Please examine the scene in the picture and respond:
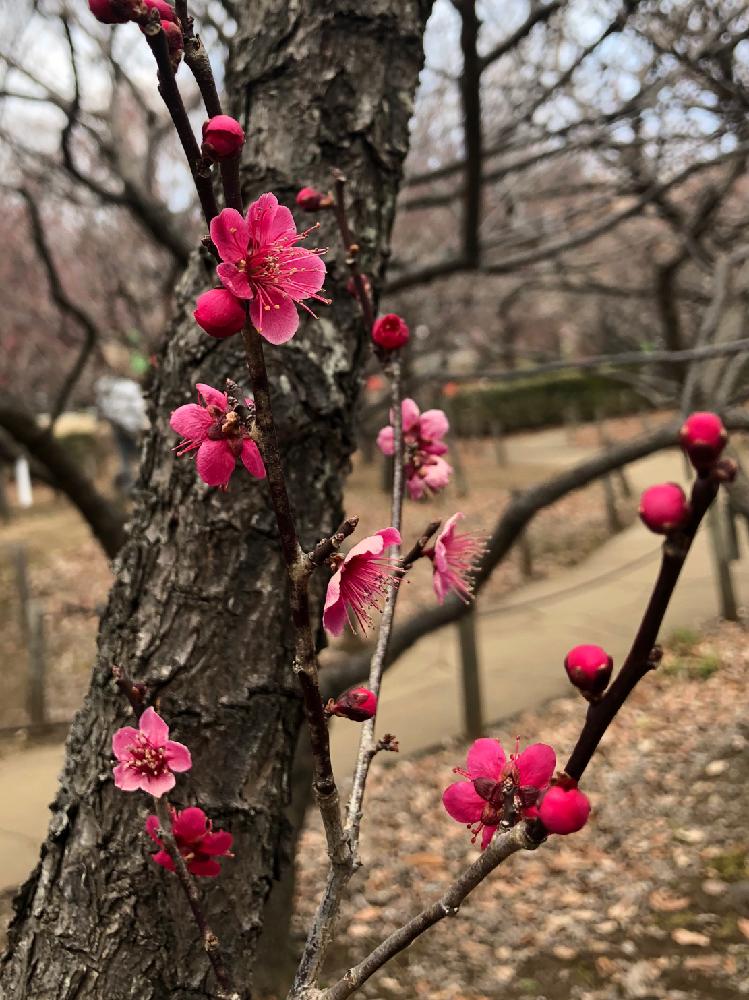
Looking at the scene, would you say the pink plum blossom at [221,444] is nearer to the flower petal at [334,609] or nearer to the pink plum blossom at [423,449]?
the flower petal at [334,609]

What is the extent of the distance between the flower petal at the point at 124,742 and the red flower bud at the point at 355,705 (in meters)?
0.31

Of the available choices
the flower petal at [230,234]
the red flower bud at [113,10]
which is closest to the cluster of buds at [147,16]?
the red flower bud at [113,10]

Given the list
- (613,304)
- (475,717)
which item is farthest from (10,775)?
(613,304)

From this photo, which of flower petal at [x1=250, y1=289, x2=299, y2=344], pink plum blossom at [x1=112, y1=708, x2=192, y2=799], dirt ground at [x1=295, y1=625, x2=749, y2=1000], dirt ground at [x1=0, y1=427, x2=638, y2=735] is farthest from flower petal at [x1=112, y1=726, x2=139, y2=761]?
dirt ground at [x1=0, y1=427, x2=638, y2=735]

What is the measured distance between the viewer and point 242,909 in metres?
1.25

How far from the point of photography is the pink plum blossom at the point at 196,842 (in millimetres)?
1071

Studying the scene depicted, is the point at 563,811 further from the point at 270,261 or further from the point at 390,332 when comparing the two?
the point at 390,332

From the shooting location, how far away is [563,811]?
25.0 inches

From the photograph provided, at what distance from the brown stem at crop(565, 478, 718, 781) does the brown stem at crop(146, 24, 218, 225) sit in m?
0.44

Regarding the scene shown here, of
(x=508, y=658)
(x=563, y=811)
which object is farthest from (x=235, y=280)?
(x=508, y=658)

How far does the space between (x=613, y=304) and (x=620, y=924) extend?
60.5ft

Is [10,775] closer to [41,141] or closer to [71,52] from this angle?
[71,52]

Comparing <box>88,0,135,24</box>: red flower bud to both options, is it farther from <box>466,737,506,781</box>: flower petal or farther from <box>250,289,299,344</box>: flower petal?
<box>466,737,506,781</box>: flower petal

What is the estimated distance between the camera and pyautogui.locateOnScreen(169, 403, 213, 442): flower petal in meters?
0.82
